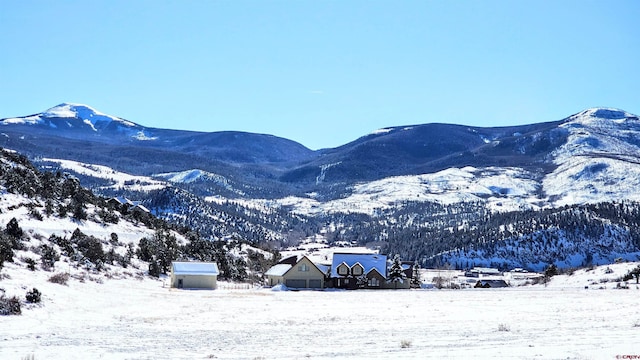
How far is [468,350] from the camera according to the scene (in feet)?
68.6

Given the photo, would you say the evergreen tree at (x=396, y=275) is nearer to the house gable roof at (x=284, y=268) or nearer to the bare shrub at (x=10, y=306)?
the house gable roof at (x=284, y=268)

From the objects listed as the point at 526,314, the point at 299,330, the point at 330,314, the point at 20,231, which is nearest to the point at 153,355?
the point at 299,330

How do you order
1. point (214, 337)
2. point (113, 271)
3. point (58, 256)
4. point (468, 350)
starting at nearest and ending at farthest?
1. point (468, 350)
2. point (214, 337)
3. point (58, 256)
4. point (113, 271)

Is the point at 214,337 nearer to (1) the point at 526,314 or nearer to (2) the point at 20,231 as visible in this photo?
(1) the point at 526,314

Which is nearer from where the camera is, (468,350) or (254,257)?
(468,350)

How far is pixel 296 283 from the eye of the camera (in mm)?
84875

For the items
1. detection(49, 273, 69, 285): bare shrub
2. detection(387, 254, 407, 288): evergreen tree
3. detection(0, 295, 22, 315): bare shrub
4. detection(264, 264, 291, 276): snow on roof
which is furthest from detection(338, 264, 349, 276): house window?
detection(0, 295, 22, 315): bare shrub

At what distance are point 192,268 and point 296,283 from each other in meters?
22.4

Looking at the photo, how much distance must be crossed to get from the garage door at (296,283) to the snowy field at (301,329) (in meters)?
39.5

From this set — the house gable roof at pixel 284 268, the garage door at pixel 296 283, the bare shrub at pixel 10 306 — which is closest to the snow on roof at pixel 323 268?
the house gable roof at pixel 284 268

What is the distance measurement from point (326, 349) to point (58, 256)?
36.8 m

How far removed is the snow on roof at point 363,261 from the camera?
91625 mm

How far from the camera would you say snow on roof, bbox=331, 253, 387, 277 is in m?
91.6

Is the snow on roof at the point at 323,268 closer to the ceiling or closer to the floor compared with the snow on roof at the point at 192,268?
closer to the floor
